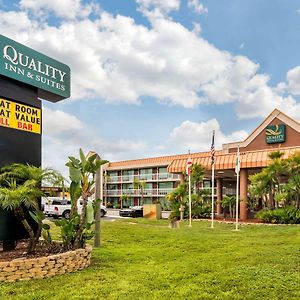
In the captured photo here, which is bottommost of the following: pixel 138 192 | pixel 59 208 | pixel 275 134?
pixel 138 192

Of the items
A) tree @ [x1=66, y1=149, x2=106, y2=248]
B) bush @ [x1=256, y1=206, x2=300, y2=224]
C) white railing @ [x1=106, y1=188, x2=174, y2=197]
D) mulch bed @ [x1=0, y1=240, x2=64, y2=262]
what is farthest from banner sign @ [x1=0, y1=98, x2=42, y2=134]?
white railing @ [x1=106, y1=188, x2=174, y2=197]

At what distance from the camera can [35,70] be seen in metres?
9.80

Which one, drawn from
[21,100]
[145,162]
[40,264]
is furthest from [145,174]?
[40,264]

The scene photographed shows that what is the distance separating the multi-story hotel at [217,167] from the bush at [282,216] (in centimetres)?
327

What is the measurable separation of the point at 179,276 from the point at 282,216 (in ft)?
48.7

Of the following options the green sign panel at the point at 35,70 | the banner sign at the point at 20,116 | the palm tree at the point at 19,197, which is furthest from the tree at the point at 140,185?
the palm tree at the point at 19,197

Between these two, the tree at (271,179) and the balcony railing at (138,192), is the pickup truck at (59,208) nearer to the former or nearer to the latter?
the tree at (271,179)

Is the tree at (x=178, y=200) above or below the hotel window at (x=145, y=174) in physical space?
below

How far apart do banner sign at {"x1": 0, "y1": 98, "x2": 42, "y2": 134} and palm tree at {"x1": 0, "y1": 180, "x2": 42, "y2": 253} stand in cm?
165

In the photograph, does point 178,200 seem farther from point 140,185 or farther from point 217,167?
point 140,185

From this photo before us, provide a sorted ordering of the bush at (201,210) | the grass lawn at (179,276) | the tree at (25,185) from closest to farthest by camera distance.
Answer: the grass lawn at (179,276) → the tree at (25,185) → the bush at (201,210)

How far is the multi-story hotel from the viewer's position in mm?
25016

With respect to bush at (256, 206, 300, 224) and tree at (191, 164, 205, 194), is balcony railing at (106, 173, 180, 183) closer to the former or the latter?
tree at (191, 164, 205, 194)

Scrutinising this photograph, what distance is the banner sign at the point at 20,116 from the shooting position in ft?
29.5
